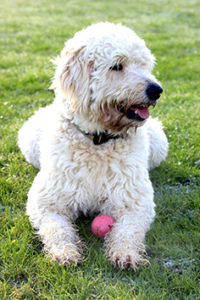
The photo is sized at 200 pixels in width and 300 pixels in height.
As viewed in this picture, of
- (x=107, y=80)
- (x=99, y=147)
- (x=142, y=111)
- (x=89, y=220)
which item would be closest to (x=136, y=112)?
(x=142, y=111)

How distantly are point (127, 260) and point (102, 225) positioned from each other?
0.48 m

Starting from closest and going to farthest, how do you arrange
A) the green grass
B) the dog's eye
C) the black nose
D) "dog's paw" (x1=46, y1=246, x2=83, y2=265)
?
1. the green grass
2. "dog's paw" (x1=46, y1=246, x2=83, y2=265)
3. the black nose
4. the dog's eye

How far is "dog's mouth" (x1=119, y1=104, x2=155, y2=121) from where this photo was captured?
3.30 meters

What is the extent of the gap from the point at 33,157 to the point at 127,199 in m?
1.53

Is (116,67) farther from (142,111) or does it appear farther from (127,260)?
(127,260)

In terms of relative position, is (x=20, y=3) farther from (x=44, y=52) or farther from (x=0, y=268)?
(x=0, y=268)

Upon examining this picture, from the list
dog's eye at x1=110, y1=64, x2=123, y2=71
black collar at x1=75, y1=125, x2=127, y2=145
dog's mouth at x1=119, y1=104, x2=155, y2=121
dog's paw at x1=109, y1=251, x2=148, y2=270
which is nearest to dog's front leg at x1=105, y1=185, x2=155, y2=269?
dog's paw at x1=109, y1=251, x2=148, y2=270

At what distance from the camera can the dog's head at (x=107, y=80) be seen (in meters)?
3.21

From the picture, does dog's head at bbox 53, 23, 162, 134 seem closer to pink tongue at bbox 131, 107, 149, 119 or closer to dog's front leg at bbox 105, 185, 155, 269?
pink tongue at bbox 131, 107, 149, 119

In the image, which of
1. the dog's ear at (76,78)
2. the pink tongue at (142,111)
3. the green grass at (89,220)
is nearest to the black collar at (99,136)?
the dog's ear at (76,78)

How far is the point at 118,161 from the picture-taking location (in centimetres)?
355

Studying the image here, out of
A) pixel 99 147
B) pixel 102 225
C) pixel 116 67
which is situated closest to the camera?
pixel 116 67

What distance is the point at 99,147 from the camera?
3.55m

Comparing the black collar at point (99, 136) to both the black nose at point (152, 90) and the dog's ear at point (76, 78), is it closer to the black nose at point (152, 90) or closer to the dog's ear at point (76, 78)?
the dog's ear at point (76, 78)
